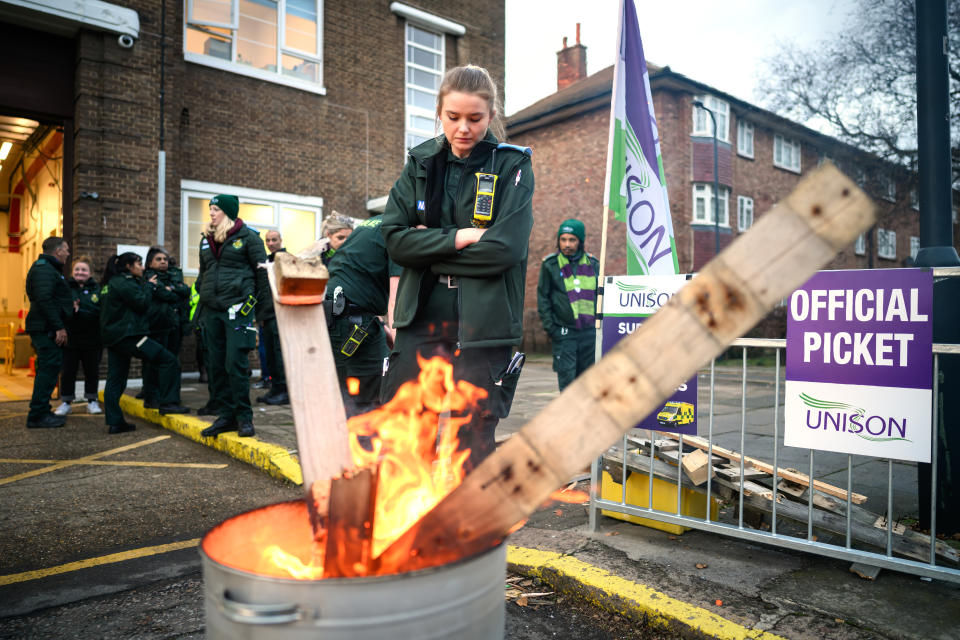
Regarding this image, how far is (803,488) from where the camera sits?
3297 millimetres

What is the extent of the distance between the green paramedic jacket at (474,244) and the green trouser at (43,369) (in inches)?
235

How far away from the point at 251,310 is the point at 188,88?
7.21 metres

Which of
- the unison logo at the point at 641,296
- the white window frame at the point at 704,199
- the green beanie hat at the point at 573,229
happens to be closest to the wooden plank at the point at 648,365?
the unison logo at the point at 641,296

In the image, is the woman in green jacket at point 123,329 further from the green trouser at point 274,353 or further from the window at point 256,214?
the window at point 256,214

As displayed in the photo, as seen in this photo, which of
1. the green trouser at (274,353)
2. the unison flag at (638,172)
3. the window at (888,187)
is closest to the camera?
the unison flag at (638,172)

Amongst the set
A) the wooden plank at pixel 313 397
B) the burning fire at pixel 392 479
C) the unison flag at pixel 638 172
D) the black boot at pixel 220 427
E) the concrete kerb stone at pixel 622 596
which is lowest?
the concrete kerb stone at pixel 622 596

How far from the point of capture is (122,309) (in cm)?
631

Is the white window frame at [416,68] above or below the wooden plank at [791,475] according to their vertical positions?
above

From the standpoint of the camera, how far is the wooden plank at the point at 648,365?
3.59 ft

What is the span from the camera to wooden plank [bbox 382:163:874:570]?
110cm

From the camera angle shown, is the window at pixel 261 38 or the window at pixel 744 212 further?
the window at pixel 744 212

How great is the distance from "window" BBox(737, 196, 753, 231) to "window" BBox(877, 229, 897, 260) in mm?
13282

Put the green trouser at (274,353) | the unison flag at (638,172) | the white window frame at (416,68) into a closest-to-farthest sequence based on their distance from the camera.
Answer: the unison flag at (638,172), the green trouser at (274,353), the white window frame at (416,68)

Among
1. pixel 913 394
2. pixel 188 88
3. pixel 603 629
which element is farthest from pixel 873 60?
pixel 603 629
